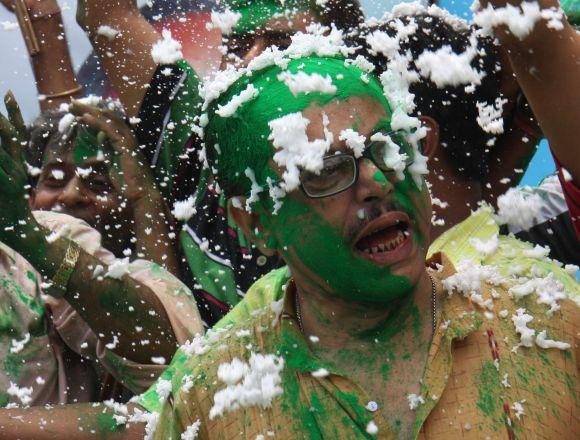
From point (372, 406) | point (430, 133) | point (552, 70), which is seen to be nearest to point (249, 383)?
point (372, 406)

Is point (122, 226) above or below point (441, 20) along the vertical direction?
below

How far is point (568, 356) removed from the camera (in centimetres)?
188

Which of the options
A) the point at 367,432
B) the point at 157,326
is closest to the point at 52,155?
the point at 157,326

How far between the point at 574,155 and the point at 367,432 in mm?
630

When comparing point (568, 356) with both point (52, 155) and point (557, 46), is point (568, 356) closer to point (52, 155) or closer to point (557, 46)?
point (557, 46)

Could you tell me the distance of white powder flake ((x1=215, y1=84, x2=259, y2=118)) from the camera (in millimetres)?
2043

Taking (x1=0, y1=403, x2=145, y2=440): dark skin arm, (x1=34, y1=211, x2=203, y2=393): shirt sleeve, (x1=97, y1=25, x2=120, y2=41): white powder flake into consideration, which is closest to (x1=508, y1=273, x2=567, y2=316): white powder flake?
(x1=0, y1=403, x2=145, y2=440): dark skin arm

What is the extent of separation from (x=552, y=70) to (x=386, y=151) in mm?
347

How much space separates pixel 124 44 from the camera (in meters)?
3.57

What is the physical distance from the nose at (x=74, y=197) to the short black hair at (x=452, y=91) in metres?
1.32

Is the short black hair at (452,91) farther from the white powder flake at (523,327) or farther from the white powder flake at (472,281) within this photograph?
the white powder flake at (523,327)

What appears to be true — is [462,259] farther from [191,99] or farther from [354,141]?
[191,99]

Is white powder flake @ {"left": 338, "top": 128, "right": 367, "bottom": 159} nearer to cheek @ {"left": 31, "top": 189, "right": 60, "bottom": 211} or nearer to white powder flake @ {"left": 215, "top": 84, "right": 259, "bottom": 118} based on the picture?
white powder flake @ {"left": 215, "top": 84, "right": 259, "bottom": 118}

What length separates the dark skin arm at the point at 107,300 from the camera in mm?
2786
